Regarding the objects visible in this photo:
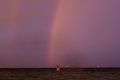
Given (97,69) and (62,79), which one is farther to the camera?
(97,69)

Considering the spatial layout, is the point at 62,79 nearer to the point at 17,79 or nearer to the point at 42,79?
the point at 42,79

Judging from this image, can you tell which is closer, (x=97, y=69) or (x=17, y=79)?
(x=17, y=79)

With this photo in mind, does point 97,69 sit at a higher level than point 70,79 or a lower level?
lower

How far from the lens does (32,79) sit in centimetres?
5422

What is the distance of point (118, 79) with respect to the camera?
5169cm

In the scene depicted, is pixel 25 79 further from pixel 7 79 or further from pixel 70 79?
pixel 70 79

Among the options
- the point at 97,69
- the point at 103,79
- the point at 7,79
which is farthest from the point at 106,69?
the point at 7,79

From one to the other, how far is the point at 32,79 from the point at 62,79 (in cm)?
660

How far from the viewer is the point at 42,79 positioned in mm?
54031

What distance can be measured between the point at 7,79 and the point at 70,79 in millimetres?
13599

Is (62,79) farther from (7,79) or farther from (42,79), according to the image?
(7,79)

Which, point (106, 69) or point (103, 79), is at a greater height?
point (103, 79)

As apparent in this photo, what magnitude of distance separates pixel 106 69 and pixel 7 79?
112 feet

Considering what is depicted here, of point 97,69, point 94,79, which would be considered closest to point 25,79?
point 94,79
